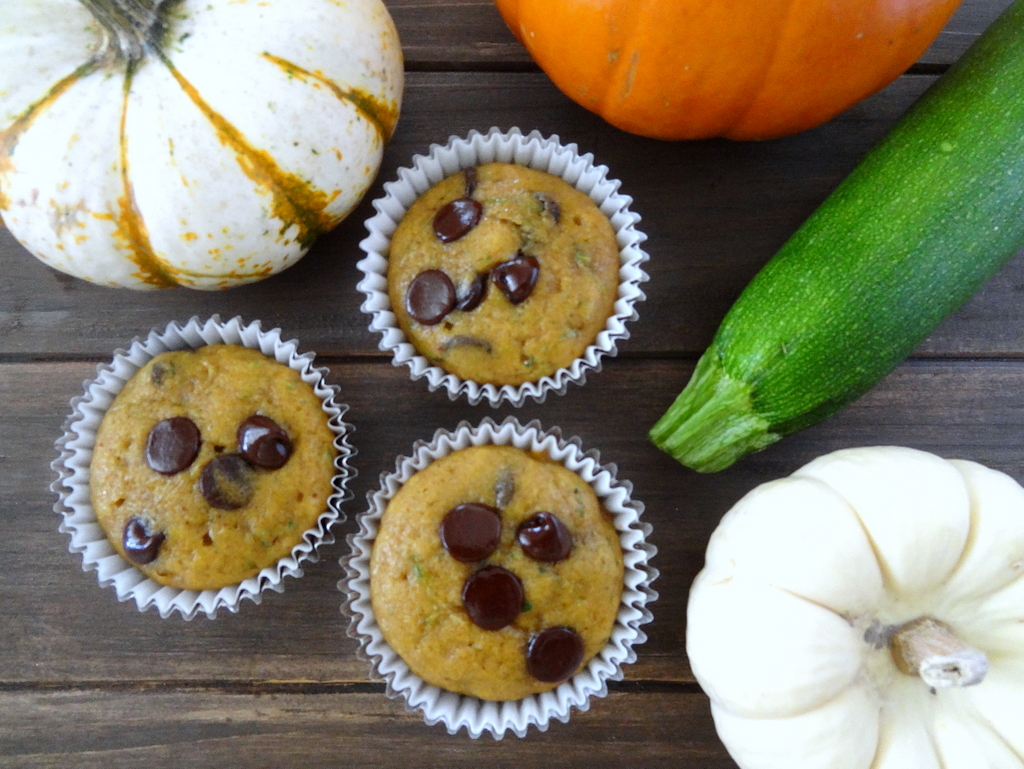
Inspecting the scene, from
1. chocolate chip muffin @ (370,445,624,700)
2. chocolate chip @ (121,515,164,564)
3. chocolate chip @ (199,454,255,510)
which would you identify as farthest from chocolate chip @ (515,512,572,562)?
chocolate chip @ (121,515,164,564)

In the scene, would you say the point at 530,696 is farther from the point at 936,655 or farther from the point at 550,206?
the point at 550,206

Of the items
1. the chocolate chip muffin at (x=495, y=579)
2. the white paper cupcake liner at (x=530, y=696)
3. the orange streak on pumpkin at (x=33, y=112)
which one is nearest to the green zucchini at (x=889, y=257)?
the white paper cupcake liner at (x=530, y=696)

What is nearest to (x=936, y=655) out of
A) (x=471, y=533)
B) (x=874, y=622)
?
(x=874, y=622)

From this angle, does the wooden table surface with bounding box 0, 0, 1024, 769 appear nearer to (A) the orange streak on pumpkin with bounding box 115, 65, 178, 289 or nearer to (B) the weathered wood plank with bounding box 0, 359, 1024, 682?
(B) the weathered wood plank with bounding box 0, 359, 1024, 682

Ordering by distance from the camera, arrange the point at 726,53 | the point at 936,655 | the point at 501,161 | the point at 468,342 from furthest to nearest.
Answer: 1. the point at 501,161
2. the point at 468,342
3. the point at 726,53
4. the point at 936,655

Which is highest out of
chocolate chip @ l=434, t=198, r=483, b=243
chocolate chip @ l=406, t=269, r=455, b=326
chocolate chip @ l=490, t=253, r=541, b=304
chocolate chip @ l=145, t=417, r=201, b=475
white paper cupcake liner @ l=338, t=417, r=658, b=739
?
chocolate chip @ l=434, t=198, r=483, b=243

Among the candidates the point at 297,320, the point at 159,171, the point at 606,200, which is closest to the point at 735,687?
the point at 606,200
